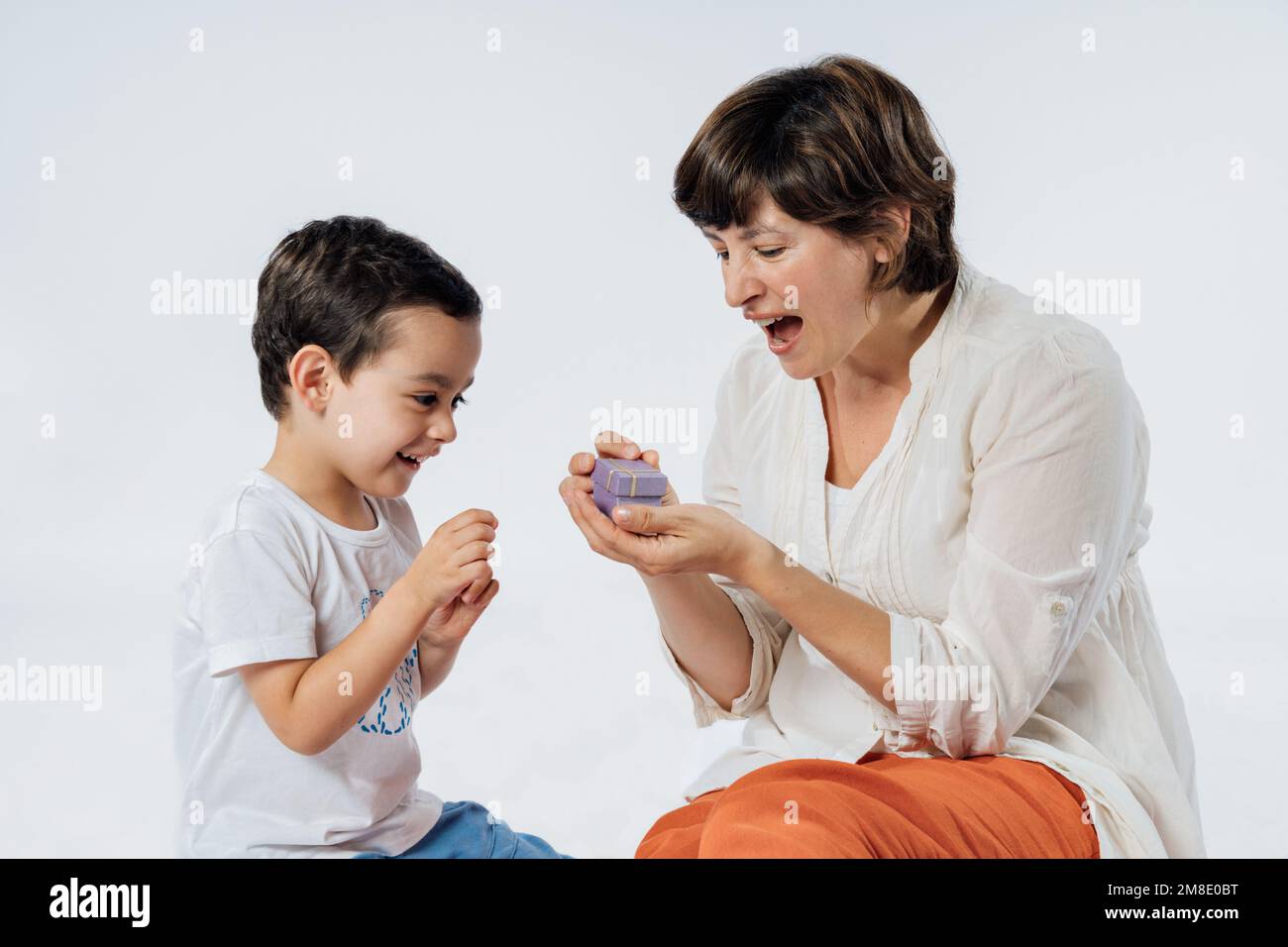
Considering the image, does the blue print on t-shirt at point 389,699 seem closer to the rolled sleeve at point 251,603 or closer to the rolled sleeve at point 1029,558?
the rolled sleeve at point 251,603

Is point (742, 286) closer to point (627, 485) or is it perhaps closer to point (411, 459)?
point (627, 485)

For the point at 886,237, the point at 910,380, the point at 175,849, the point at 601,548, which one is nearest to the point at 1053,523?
the point at 910,380

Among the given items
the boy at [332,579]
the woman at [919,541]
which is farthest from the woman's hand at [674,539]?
the boy at [332,579]

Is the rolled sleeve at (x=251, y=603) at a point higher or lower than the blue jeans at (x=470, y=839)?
higher

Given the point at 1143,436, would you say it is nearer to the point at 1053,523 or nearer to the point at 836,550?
the point at 1053,523

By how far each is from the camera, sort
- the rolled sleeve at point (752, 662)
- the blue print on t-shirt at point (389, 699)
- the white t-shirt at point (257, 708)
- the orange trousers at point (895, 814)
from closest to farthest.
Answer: the orange trousers at point (895, 814), the white t-shirt at point (257, 708), the blue print on t-shirt at point (389, 699), the rolled sleeve at point (752, 662)

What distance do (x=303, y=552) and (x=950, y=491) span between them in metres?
0.80

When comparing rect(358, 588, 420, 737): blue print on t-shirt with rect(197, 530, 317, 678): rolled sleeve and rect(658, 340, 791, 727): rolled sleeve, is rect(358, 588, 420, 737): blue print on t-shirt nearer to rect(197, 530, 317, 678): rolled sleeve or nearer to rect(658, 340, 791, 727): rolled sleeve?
rect(197, 530, 317, 678): rolled sleeve

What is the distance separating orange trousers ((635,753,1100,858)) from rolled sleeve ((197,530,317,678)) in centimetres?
50

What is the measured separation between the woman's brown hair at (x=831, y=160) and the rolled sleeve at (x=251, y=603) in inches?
26.7

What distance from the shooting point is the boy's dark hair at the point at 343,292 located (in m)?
1.64

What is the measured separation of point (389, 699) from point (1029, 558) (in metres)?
0.80

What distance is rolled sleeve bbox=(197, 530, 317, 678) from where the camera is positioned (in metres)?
1.51

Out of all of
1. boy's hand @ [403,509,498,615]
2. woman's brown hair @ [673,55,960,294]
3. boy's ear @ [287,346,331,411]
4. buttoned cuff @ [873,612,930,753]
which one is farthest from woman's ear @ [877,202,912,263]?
boy's ear @ [287,346,331,411]
